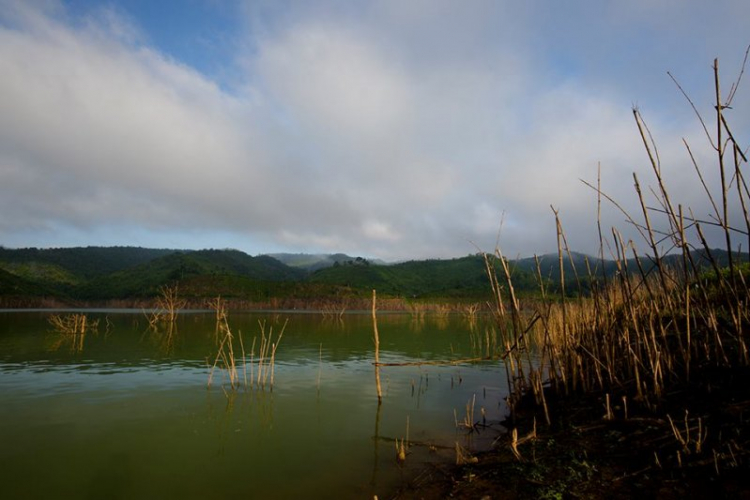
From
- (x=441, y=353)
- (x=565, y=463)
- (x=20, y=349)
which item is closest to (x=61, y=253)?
(x=20, y=349)

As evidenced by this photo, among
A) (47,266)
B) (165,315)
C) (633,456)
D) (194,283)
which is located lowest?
(165,315)

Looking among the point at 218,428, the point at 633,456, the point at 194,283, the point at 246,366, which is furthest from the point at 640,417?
the point at 194,283

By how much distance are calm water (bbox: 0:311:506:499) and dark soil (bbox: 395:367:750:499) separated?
1.34m

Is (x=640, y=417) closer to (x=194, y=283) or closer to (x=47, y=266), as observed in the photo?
(x=194, y=283)

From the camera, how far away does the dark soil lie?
4.44 m

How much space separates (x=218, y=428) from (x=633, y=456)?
7716mm

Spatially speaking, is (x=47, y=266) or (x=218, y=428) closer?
(x=218, y=428)

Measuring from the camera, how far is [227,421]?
9516mm

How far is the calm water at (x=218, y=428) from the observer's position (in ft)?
20.6

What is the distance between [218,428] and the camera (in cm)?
898

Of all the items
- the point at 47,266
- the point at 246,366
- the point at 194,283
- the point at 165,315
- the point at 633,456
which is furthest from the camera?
the point at 47,266

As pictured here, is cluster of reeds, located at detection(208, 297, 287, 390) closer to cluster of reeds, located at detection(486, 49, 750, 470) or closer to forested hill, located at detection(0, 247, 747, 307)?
cluster of reeds, located at detection(486, 49, 750, 470)

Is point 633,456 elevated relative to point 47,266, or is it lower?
lower

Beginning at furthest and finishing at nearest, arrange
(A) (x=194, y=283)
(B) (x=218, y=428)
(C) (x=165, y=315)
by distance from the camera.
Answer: (A) (x=194, y=283) → (C) (x=165, y=315) → (B) (x=218, y=428)
